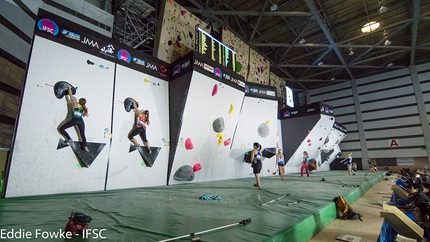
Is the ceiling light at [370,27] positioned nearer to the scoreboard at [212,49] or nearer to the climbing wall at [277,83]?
the climbing wall at [277,83]

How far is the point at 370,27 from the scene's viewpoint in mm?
10648

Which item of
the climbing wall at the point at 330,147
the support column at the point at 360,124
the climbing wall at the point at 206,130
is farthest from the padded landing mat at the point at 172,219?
the support column at the point at 360,124

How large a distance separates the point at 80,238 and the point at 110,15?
36.6 feet

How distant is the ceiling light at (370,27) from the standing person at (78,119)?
13.7 m

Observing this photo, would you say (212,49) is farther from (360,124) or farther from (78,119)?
(360,124)

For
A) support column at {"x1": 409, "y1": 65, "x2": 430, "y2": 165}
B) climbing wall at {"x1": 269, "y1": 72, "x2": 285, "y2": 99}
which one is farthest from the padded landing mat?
support column at {"x1": 409, "y1": 65, "x2": 430, "y2": 165}

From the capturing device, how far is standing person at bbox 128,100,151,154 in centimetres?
485

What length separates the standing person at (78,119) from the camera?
3857mm

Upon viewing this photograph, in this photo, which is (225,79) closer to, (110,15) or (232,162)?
(232,162)

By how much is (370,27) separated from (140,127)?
12996 millimetres

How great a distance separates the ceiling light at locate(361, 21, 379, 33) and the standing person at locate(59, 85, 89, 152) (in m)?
13.7

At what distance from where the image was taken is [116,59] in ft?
15.7

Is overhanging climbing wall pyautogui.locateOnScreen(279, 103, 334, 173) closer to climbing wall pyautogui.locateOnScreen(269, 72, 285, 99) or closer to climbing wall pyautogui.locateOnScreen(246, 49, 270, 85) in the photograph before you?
climbing wall pyautogui.locateOnScreen(269, 72, 285, 99)

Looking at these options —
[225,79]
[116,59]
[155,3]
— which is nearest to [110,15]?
[155,3]
